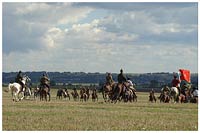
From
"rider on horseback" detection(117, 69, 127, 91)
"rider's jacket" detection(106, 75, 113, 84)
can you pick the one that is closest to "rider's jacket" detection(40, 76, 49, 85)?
"rider's jacket" detection(106, 75, 113, 84)

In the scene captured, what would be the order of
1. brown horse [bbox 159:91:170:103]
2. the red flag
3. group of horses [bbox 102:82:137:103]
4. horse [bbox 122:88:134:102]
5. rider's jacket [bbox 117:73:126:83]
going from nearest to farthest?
rider's jacket [bbox 117:73:126:83] → group of horses [bbox 102:82:137:103] → horse [bbox 122:88:134:102] → the red flag → brown horse [bbox 159:91:170:103]

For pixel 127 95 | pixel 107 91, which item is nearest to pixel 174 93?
pixel 127 95

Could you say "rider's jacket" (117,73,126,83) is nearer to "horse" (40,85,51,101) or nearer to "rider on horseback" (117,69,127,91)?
"rider on horseback" (117,69,127,91)

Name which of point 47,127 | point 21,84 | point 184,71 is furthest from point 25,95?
point 47,127

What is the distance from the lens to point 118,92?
104ft

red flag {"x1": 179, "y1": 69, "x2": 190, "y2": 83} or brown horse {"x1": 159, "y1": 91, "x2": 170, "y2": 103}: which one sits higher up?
red flag {"x1": 179, "y1": 69, "x2": 190, "y2": 83}

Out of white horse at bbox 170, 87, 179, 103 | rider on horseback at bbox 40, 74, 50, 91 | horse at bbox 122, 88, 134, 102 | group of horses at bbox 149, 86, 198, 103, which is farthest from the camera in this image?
white horse at bbox 170, 87, 179, 103

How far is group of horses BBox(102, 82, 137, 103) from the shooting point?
104 ft

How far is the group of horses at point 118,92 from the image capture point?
3182 cm

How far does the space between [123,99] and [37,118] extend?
1653 cm

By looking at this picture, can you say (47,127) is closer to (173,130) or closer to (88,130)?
(88,130)

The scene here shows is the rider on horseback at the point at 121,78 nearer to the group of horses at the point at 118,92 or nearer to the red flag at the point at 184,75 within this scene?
→ the group of horses at the point at 118,92

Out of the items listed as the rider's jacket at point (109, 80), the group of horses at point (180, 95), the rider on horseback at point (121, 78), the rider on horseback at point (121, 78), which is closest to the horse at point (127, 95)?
the rider on horseback at point (121, 78)

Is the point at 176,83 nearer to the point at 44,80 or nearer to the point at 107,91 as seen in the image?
the point at 107,91
